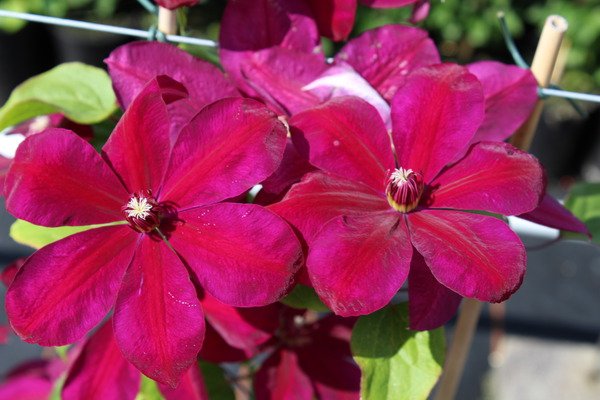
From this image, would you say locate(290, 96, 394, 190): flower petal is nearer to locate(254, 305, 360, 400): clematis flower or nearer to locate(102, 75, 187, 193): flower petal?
locate(102, 75, 187, 193): flower petal

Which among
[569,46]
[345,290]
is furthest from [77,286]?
[569,46]

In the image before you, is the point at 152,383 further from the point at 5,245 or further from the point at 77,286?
the point at 5,245

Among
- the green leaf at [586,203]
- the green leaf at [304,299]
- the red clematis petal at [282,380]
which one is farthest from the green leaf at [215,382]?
the green leaf at [586,203]

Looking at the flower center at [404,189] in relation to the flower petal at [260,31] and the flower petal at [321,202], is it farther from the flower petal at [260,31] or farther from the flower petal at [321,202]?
the flower petal at [260,31]

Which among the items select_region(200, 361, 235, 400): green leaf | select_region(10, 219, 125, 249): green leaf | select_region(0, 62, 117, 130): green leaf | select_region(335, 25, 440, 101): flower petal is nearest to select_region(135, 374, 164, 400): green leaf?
select_region(200, 361, 235, 400): green leaf

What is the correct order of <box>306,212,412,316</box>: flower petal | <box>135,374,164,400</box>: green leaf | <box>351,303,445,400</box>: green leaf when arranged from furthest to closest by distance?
<box>135,374,164,400</box>: green leaf
<box>351,303,445,400</box>: green leaf
<box>306,212,412,316</box>: flower petal

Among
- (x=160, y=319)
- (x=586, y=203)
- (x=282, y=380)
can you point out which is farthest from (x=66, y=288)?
(x=586, y=203)
